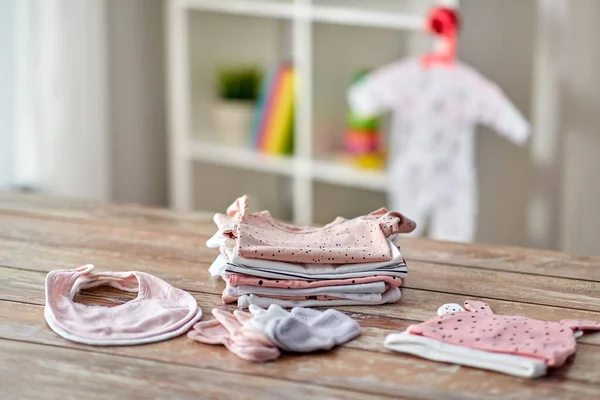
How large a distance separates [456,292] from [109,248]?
2.18 ft

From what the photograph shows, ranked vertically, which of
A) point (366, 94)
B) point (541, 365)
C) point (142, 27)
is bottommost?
point (541, 365)

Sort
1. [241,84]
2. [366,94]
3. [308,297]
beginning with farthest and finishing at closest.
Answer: [241,84]
[366,94]
[308,297]

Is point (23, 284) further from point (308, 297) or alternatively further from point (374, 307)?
point (374, 307)

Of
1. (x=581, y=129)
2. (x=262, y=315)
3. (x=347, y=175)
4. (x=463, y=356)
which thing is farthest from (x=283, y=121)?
(x=463, y=356)

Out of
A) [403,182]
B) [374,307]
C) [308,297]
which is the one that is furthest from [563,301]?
[403,182]

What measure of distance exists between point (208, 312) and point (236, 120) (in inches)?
89.3

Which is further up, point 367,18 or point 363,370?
point 367,18

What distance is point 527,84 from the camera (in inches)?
123

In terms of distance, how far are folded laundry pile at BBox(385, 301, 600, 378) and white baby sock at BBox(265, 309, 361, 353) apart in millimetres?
73

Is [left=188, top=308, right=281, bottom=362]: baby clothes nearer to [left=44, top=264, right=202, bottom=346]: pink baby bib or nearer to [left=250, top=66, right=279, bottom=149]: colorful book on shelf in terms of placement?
[left=44, top=264, right=202, bottom=346]: pink baby bib

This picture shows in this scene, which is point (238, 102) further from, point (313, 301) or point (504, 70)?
point (313, 301)

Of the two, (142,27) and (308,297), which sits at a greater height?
(142,27)

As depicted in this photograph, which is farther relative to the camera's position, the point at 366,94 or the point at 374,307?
the point at 366,94

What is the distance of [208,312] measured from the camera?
1.56m
